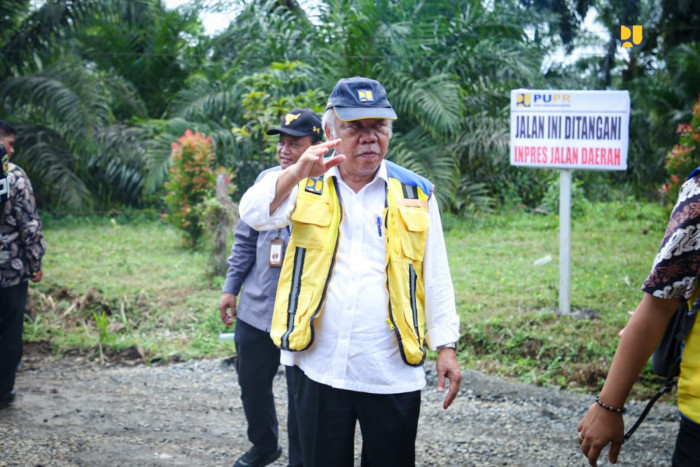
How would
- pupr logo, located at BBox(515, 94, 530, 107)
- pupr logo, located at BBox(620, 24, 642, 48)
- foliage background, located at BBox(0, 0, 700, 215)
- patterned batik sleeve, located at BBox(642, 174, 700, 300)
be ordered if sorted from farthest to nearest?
foliage background, located at BBox(0, 0, 700, 215) → pupr logo, located at BBox(620, 24, 642, 48) → pupr logo, located at BBox(515, 94, 530, 107) → patterned batik sleeve, located at BBox(642, 174, 700, 300)

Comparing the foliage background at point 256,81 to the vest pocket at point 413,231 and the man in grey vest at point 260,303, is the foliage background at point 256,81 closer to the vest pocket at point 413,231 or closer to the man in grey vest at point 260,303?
the man in grey vest at point 260,303

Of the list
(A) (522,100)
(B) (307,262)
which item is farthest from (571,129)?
(B) (307,262)

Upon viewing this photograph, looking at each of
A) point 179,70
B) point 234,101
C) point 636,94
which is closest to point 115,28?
point 179,70

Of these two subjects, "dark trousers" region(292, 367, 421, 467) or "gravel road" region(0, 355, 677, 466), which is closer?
"dark trousers" region(292, 367, 421, 467)

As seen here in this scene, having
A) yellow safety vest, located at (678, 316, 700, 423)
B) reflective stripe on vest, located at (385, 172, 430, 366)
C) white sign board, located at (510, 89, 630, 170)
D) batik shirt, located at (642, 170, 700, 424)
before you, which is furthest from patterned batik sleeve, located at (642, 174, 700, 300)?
white sign board, located at (510, 89, 630, 170)

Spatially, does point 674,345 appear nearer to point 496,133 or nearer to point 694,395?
point 694,395

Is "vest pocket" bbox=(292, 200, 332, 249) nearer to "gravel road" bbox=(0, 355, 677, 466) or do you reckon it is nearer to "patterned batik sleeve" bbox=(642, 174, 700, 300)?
"patterned batik sleeve" bbox=(642, 174, 700, 300)

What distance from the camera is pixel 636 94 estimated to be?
18.1 m

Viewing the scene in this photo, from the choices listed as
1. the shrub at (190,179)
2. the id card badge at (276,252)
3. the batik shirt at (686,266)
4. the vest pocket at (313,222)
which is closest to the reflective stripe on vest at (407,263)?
the vest pocket at (313,222)

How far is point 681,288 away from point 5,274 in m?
4.37

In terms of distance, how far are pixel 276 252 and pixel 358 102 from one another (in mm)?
1382

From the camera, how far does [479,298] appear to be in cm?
746

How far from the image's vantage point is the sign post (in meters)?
6.59

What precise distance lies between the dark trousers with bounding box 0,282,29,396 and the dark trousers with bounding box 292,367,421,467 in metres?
3.17
